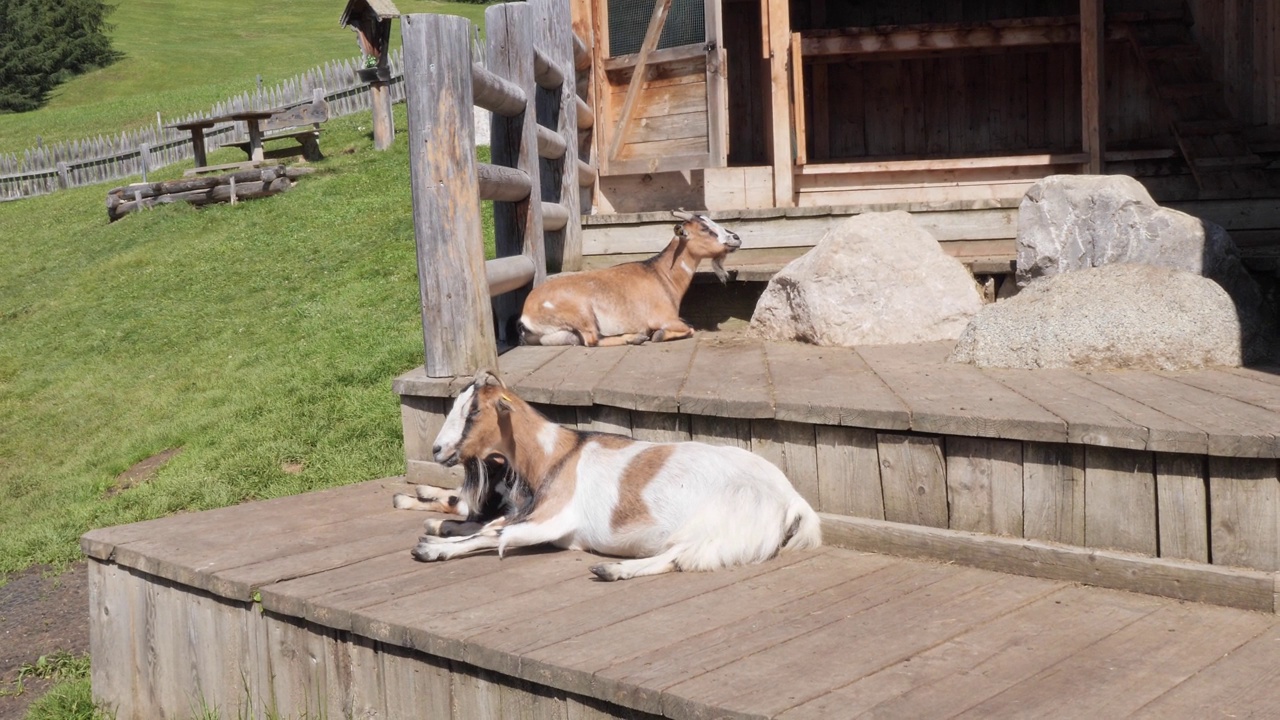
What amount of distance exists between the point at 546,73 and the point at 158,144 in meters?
20.3

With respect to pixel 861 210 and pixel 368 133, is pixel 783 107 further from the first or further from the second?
pixel 368 133

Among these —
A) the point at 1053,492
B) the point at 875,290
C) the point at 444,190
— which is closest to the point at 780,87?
the point at 875,290

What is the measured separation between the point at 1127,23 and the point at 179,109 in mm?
26808

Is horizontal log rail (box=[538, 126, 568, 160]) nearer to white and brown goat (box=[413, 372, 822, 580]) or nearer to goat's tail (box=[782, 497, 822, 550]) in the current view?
white and brown goat (box=[413, 372, 822, 580])

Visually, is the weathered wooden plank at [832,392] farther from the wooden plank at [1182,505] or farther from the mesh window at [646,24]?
the mesh window at [646,24]

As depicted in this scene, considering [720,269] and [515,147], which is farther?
[720,269]

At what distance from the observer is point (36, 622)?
5.96 m

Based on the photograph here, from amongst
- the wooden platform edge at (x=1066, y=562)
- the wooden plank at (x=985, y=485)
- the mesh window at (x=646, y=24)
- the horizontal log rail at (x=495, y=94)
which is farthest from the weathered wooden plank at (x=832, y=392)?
the mesh window at (x=646, y=24)

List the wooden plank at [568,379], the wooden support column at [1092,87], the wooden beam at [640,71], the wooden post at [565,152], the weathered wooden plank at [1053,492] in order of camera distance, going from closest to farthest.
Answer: the weathered wooden plank at [1053,492]
the wooden plank at [568,379]
the wooden post at [565,152]
the wooden support column at [1092,87]
the wooden beam at [640,71]

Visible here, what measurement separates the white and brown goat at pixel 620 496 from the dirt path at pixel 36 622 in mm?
2434

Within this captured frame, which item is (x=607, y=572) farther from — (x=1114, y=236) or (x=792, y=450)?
(x=1114, y=236)

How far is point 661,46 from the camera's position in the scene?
8.84m

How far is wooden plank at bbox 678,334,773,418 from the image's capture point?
166 inches

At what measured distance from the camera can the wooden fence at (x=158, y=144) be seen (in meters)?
24.5
